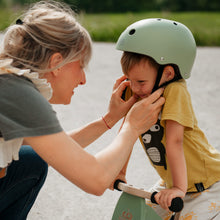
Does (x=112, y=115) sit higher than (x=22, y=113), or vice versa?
(x=22, y=113)

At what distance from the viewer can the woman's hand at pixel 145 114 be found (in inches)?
73.0

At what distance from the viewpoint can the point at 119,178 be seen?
2105mm

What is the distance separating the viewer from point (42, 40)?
1772 mm

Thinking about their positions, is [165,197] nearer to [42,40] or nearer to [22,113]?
[22,113]

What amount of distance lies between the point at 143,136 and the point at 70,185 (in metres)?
1.10

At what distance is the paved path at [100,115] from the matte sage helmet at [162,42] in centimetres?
115

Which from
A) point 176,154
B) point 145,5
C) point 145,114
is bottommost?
point 145,5

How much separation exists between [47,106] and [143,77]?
531mm

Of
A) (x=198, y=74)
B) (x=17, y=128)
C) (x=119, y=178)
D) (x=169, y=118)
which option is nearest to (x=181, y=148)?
(x=169, y=118)

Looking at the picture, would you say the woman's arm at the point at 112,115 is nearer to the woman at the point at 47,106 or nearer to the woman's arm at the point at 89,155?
the woman at the point at 47,106

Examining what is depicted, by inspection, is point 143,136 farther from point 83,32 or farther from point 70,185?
point 70,185

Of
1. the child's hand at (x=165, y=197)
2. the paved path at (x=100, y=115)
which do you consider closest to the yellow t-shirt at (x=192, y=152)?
the child's hand at (x=165, y=197)

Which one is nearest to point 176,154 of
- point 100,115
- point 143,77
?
point 143,77

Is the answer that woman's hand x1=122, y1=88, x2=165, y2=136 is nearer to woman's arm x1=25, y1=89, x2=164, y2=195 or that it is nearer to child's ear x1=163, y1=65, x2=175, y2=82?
woman's arm x1=25, y1=89, x2=164, y2=195
